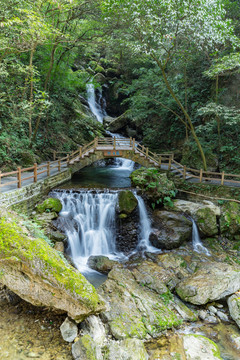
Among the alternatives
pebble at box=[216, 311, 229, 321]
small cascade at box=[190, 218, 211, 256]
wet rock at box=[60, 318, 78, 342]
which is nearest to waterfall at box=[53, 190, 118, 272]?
small cascade at box=[190, 218, 211, 256]

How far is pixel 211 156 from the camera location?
13.8m

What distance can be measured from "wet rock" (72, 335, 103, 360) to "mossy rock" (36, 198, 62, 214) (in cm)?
636

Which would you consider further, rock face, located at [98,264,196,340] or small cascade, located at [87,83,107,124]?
small cascade, located at [87,83,107,124]

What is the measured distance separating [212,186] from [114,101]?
1938 centimetres

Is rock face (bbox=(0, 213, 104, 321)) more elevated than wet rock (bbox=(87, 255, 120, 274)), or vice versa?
rock face (bbox=(0, 213, 104, 321))

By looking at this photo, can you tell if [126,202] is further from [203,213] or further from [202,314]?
[202,314]

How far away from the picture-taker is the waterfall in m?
9.23

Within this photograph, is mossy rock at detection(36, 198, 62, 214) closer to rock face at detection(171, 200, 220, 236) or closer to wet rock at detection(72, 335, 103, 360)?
rock face at detection(171, 200, 220, 236)

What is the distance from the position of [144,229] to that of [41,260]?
6.91 m

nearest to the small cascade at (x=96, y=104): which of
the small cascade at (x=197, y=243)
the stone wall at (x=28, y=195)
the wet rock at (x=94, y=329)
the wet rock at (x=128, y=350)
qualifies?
the stone wall at (x=28, y=195)

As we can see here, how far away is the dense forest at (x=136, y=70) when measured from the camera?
32.1 feet

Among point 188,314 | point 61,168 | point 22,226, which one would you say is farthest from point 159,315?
point 61,168

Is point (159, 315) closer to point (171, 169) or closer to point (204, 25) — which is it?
point (171, 169)

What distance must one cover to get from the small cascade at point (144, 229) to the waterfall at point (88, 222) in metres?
1.30
